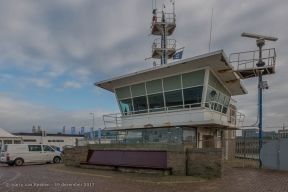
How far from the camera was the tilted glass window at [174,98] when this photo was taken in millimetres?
17375

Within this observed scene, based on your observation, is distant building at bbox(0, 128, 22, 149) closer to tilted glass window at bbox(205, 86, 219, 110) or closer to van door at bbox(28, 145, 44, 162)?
van door at bbox(28, 145, 44, 162)

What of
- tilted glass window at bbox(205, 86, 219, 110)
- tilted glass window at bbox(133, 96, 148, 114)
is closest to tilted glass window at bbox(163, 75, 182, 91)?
tilted glass window at bbox(205, 86, 219, 110)

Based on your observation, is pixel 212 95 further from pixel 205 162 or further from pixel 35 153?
pixel 35 153

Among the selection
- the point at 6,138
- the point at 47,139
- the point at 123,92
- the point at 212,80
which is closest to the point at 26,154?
the point at 123,92

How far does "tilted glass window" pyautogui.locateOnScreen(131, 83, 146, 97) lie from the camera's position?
1936 centimetres

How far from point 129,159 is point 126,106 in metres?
6.48

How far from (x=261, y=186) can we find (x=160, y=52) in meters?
17.1

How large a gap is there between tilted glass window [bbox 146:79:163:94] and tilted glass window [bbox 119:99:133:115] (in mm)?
2075

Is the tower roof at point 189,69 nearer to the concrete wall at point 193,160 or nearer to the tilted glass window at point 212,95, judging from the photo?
the tilted glass window at point 212,95

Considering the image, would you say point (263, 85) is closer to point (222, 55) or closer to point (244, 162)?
point (222, 55)

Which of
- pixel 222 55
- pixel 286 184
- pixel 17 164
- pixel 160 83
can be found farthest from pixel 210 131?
pixel 17 164

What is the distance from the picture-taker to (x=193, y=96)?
16.9 metres

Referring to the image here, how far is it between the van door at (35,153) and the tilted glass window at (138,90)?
10146mm

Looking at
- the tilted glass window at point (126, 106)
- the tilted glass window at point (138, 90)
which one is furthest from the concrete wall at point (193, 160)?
the tilted glass window at point (126, 106)
